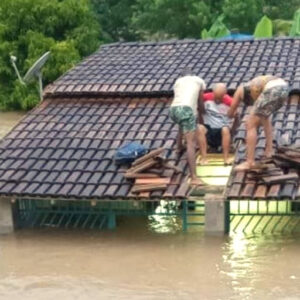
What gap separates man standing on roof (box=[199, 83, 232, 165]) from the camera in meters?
8.14

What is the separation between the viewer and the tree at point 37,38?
18.5m

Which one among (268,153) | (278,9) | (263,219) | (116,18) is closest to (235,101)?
(268,153)

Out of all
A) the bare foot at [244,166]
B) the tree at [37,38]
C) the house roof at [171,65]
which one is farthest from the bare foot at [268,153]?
the tree at [37,38]

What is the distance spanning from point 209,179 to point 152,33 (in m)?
16.6

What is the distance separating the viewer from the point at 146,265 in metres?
7.23

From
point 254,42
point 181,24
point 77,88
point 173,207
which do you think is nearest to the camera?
point 173,207

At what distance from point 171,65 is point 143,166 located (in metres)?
3.56

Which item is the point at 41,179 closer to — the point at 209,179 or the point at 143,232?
the point at 143,232

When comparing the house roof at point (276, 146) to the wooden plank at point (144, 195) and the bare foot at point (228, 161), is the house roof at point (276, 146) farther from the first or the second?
the wooden plank at point (144, 195)

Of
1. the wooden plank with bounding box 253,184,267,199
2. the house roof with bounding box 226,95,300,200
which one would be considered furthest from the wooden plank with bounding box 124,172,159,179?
the wooden plank with bounding box 253,184,267,199

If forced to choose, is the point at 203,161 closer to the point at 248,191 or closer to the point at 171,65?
the point at 248,191

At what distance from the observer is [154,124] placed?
9047mm

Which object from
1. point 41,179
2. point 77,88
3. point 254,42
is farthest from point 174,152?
point 254,42

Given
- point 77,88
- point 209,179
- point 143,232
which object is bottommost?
point 143,232
